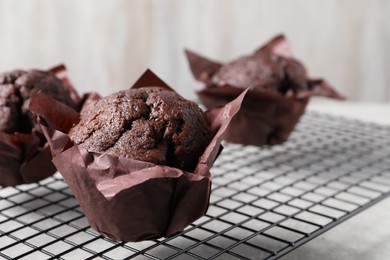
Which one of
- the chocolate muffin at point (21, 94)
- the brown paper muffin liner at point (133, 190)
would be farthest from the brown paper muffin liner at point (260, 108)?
the brown paper muffin liner at point (133, 190)

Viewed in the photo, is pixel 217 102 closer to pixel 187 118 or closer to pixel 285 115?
pixel 285 115

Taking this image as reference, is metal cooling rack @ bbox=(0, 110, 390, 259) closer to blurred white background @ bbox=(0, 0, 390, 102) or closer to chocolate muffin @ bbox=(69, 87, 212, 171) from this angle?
chocolate muffin @ bbox=(69, 87, 212, 171)

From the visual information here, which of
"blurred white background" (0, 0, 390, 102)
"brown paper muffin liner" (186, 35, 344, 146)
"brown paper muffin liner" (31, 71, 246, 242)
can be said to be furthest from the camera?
"blurred white background" (0, 0, 390, 102)

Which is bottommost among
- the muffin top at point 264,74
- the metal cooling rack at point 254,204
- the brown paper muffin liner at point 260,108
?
the metal cooling rack at point 254,204

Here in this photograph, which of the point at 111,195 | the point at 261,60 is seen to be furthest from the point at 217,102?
the point at 111,195

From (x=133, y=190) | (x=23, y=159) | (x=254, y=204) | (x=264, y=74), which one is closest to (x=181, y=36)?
(x=264, y=74)

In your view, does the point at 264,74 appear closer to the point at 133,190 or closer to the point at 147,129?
the point at 147,129

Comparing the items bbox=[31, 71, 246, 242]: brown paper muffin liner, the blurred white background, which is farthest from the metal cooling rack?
the blurred white background

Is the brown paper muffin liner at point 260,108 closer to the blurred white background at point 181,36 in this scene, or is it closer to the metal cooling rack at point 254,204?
the metal cooling rack at point 254,204
